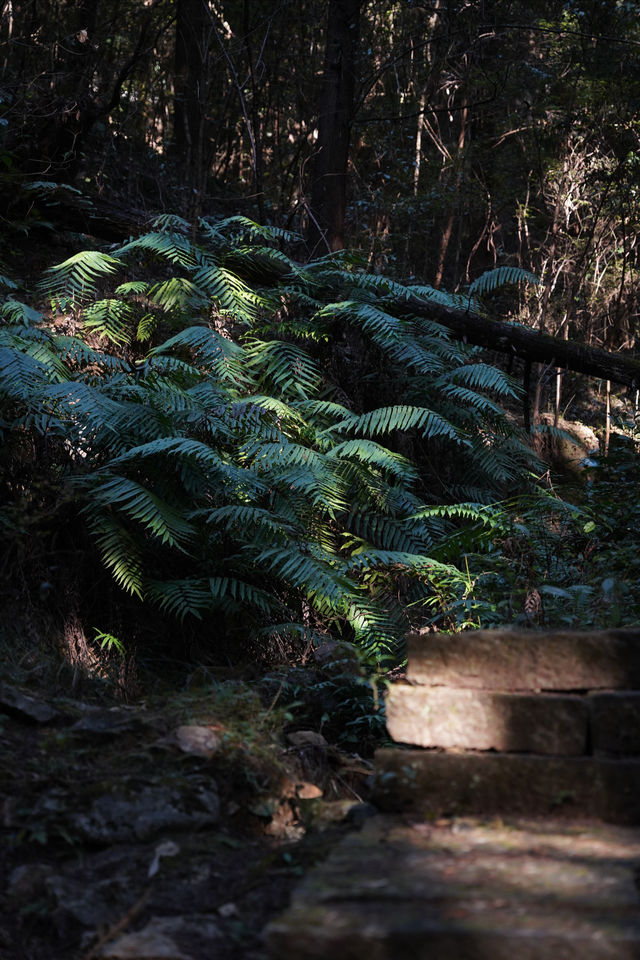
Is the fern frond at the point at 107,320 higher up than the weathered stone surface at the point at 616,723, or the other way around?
the fern frond at the point at 107,320

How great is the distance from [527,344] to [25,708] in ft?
19.4

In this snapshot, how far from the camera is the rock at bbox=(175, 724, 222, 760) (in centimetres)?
306

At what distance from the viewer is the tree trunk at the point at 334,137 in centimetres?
898

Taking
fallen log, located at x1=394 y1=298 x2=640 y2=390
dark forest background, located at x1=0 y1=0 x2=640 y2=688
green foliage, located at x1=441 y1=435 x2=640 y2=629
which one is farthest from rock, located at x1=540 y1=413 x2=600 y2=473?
green foliage, located at x1=441 y1=435 x2=640 y2=629

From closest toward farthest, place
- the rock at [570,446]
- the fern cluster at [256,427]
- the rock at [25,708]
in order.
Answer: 1. the rock at [25,708]
2. the fern cluster at [256,427]
3. the rock at [570,446]

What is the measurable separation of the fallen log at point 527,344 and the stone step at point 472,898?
5.90 metres

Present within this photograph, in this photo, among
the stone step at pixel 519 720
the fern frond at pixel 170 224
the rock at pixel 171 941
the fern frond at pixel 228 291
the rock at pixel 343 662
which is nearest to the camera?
the rock at pixel 171 941

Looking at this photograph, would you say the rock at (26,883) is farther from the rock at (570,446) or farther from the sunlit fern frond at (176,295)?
the rock at (570,446)

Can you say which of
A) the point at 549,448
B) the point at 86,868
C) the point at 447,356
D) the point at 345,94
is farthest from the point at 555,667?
the point at 345,94

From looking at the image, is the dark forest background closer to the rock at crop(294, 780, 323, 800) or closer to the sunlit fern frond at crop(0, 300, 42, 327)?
the sunlit fern frond at crop(0, 300, 42, 327)

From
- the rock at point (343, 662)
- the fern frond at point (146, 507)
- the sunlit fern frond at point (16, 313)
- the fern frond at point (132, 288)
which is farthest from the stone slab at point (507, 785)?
the fern frond at point (132, 288)

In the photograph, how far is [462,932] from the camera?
5.68 ft

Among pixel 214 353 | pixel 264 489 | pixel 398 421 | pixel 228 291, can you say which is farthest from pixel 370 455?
pixel 228 291

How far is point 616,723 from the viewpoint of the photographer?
258 cm
